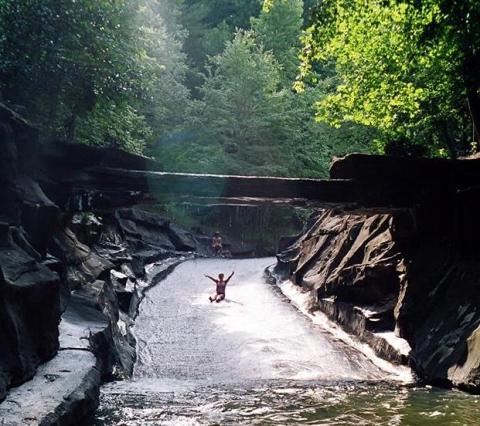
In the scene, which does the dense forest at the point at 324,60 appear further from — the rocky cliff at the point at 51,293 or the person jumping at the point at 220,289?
the person jumping at the point at 220,289

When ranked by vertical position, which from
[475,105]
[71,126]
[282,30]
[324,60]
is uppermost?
[282,30]

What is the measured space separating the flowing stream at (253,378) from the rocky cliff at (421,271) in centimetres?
68

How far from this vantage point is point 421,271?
12.3 m

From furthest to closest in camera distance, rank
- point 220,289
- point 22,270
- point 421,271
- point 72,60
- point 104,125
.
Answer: point 104,125
point 220,289
point 72,60
point 421,271
point 22,270

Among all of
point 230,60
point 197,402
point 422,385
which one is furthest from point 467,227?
point 230,60

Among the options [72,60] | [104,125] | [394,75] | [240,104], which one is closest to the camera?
[72,60]

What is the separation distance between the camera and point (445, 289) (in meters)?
11.5

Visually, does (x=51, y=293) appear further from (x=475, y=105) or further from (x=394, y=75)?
(x=394, y=75)

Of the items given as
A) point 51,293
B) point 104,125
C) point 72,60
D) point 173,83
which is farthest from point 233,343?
point 173,83

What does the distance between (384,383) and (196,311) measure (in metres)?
9.19

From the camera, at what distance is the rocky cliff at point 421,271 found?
10094 millimetres

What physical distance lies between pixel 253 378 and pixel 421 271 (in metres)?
4.72

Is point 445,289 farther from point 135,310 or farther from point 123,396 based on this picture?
point 135,310

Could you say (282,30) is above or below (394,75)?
above
